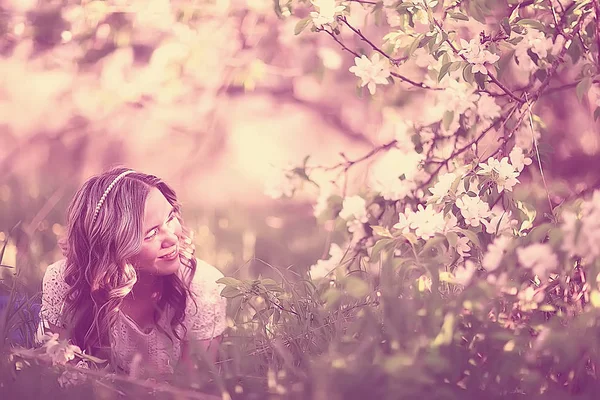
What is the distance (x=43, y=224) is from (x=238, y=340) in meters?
1.94

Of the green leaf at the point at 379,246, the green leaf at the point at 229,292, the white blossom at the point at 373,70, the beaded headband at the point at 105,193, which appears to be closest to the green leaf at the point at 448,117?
the white blossom at the point at 373,70

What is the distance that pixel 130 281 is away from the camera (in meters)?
2.31

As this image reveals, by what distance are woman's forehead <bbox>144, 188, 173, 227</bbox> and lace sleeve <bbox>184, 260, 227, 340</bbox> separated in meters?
0.28

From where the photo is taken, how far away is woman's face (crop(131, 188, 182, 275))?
7.62 feet

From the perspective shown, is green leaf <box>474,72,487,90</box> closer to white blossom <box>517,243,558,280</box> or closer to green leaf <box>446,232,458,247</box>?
green leaf <box>446,232,458,247</box>

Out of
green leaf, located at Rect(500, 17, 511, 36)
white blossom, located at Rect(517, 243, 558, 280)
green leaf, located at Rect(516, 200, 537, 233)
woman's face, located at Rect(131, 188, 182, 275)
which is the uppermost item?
green leaf, located at Rect(500, 17, 511, 36)

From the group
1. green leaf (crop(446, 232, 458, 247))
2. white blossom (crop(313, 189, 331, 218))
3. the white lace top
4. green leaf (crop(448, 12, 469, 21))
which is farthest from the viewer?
white blossom (crop(313, 189, 331, 218))

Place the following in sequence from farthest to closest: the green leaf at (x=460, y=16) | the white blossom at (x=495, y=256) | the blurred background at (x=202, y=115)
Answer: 1. the blurred background at (x=202, y=115)
2. the green leaf at (x=460, y=16)
3. the white blossom at (x=495, y=256)

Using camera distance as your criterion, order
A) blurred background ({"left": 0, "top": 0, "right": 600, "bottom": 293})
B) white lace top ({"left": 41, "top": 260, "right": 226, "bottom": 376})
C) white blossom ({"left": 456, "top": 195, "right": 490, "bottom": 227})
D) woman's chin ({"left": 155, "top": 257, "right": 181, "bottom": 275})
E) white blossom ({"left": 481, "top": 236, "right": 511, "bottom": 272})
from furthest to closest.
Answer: blurred background ({"left": 0, "top": 0, "right": 600, "bottom": 293}) < white lace top ({"left": 41, "top": 260, "right": 226, "bottom": 376}) < woman's chin ({"left": 155, "top": 257, "right": 181, "bottom": 275}) < white blossom ({"left": 456, "top": 195, "right": 490, "bottom": 227}) < white blossom ({"left": 481, "top": 236, "right": 511, "bottom": 272})

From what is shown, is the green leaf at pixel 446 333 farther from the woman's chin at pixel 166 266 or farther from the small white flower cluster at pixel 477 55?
the woman's chin at pixel 166 266

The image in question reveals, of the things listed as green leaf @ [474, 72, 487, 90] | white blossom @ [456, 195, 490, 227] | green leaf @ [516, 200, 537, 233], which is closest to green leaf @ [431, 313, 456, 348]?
white blossom @ [456, 195, 490, 227]

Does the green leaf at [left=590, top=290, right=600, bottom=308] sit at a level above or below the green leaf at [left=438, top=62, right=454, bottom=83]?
below

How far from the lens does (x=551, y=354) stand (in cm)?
171

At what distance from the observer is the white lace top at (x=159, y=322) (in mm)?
2445
